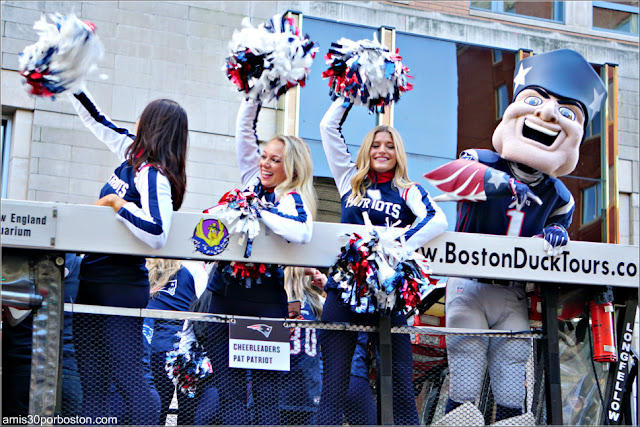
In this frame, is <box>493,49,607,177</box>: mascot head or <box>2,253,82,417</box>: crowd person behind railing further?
<box>493,49,607,177</box>: mascot head

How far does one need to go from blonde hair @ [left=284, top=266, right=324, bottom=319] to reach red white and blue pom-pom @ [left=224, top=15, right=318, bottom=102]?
1116 mm

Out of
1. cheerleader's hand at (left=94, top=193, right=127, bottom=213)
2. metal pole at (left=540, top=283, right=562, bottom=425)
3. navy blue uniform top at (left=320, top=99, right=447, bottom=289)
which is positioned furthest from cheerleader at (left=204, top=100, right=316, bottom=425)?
metal pole at (left=540, top=283, right=562, bottom=425)

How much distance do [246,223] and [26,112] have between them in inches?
323

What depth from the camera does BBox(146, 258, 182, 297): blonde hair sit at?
17.1 ft

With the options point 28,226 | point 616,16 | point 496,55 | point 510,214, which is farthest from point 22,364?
point 616,16

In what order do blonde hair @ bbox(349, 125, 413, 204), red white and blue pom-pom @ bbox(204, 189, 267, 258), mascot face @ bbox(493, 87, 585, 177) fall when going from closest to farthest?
red white and blue pom-pom @ bbox(204, 189, 267, 258)
blonde hair @ bbox(349, 125, 413, 204)
mascot face @ bbox(493, 87, 585, 177)

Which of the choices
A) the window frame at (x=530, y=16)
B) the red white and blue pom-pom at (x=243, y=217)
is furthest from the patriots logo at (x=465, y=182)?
the window frame at (x=530, y=16)

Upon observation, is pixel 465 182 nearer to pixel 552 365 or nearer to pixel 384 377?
pixel 552 365

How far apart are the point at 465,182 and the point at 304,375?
1240 mm

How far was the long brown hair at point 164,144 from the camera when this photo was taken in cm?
425

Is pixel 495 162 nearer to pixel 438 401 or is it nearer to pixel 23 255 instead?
pixel 438 401

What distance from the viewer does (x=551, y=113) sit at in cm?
496

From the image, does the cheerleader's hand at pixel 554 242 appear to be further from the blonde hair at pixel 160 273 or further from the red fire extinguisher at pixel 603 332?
the blonde hair at pixel 160 273

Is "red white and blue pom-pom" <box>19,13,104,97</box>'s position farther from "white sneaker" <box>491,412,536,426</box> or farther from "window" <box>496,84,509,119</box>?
"window" <box>496,84,509,119</box>
